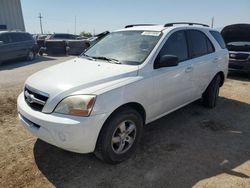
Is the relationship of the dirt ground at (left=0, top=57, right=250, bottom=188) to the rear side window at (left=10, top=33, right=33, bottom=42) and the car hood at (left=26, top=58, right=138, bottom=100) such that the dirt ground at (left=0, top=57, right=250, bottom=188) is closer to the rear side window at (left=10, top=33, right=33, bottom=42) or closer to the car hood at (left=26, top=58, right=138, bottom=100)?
the car hood at (left=26, top=58, right=138, bottom=100)

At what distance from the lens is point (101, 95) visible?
117 inches

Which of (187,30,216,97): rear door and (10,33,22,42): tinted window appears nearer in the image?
(187,30,216,97): rear door

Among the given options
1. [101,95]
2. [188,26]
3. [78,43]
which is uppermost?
[188,26]

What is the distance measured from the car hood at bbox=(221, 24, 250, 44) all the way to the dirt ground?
6.02 meters

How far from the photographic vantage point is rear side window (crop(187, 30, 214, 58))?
4.69 m

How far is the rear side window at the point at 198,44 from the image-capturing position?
4.69 meters

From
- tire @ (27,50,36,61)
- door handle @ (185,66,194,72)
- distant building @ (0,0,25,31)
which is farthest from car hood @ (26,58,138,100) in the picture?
distant building @ (0,0,25,31)

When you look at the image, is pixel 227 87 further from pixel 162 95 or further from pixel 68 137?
pixel 68 137

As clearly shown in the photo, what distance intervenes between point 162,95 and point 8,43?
11.4m

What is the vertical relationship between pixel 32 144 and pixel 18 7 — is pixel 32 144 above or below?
below

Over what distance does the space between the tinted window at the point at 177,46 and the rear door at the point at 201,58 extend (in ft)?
0.61

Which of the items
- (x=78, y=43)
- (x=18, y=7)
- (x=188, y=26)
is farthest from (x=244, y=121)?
(x=18, y=7)

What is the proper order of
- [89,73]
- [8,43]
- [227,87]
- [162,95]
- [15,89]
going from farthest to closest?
[8,43]
[227,87]
[15,89]
[162,95]
[89,73]

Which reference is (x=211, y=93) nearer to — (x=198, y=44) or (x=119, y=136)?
(x=198, y=44)
